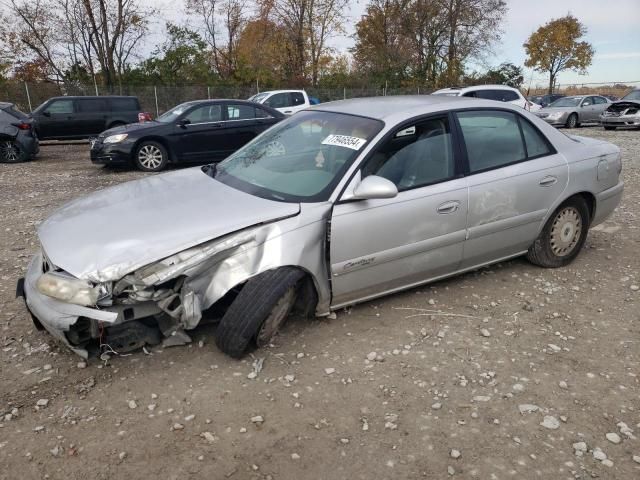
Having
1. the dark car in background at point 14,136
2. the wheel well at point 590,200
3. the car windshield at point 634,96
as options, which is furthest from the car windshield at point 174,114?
the car windshield at point 634,96

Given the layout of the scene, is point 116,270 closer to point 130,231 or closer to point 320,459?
point 130,231

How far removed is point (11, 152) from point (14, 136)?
0.41 m

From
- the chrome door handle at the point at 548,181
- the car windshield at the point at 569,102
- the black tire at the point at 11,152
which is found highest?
the chrome door handle at the point at 548,181

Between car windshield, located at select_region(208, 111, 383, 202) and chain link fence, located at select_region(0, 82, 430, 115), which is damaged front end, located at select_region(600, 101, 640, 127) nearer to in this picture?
chain link fence, located at select_region(0, 82, 430, 115)

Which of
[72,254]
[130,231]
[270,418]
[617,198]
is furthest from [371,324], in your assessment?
[617,198]

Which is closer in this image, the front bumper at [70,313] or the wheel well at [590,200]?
the front bumper at [70,313]

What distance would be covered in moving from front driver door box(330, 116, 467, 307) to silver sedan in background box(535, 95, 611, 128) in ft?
60.3

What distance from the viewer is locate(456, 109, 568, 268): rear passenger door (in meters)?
3.89

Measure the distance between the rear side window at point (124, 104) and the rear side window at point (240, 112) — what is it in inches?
232

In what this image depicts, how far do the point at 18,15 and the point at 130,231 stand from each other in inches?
1177

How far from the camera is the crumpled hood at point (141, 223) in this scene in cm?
282

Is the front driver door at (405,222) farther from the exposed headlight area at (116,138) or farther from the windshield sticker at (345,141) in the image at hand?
the exposed headlight area at (116,138)

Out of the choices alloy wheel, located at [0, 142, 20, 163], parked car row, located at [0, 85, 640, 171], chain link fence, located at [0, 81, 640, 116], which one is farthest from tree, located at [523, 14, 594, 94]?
alloy wheel, located at [0, 142, 20, 163]

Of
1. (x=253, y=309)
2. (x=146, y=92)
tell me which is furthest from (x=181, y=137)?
(x=146, y=92)
